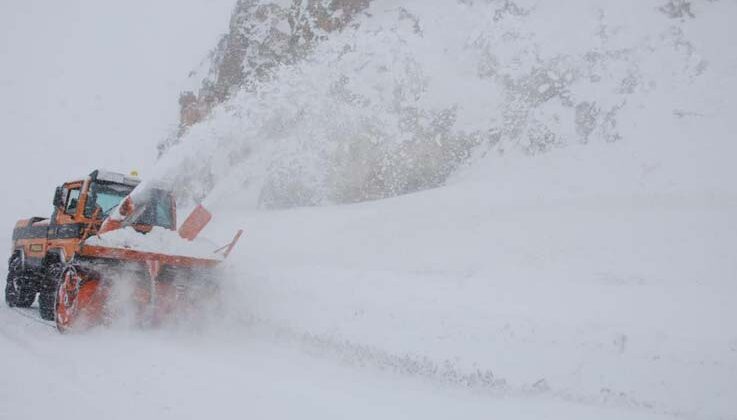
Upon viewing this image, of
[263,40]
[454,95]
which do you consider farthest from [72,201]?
[263,40]

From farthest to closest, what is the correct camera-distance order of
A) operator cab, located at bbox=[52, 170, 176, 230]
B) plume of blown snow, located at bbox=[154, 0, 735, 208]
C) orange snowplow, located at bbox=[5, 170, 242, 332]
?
plume of blown snow, located at bbox=[154, 0, 735, 208] < operator cab, located at bbox=[52, 170, 176, 230] < orange snowplow, located at bbox=[5, 170, 242, 332]

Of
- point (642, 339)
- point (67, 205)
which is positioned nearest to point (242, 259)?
point (67, 205)

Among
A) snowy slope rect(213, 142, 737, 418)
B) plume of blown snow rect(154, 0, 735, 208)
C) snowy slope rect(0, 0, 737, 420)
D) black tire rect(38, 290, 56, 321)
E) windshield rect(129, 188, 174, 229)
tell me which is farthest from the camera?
plume of blown snow rect(154, 0, 735, 208)

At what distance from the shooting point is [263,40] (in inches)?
706

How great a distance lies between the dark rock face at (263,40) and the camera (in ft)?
55.5

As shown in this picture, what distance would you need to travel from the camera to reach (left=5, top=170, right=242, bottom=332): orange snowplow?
6.96 m

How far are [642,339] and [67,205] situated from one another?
28.5ft

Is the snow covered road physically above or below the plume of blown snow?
below

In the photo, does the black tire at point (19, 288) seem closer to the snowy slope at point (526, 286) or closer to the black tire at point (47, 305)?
the black tire at point (47, 305)

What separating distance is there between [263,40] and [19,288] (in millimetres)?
11709

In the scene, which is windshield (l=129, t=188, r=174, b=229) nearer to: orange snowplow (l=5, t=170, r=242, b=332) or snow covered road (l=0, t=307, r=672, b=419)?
orange snowplow (l=5, t=170, r=242, b=332)

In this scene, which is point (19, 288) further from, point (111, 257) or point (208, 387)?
point (208, 387)

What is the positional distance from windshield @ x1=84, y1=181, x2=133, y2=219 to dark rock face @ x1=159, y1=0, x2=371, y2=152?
8.81 meters

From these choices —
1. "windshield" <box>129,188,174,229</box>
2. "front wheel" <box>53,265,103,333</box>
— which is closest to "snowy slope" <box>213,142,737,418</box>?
"windshield" <box>129,188,174,229</box>
